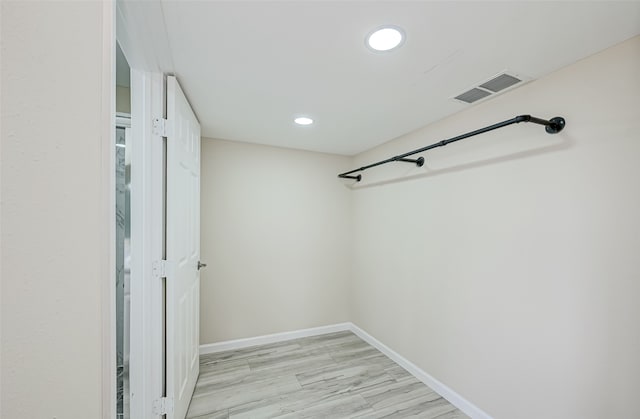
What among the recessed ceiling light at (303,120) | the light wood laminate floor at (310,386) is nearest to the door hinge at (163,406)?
the light wood laminate floor at (310,386)

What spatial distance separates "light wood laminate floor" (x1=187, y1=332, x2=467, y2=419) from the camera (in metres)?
1.95

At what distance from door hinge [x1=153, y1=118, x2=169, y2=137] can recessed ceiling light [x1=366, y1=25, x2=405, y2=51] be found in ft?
3.85

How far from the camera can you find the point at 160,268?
148cm

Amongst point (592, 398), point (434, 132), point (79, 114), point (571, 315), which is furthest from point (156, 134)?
point (592, 398)

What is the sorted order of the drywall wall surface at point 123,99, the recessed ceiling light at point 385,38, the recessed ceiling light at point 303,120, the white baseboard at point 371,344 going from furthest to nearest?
the recessed ceiling light at point 303,120, the white baseboard at point 371,344, the drywall wall surface at point 123,99, the recessed ceiling light at point 385,38

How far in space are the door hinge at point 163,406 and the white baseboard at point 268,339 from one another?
128 cm

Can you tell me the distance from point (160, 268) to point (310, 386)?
63.6 inches

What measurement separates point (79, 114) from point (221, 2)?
2.77ft

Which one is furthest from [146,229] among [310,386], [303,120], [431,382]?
[431,382]

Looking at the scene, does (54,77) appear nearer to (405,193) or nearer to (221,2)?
(221,2)

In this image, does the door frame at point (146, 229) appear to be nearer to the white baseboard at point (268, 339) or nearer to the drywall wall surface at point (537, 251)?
the white baseboard at point (268, 339)

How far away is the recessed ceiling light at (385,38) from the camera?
118 centimetres

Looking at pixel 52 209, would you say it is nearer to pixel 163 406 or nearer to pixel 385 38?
pixel 385 38

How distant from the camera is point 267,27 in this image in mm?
1171
